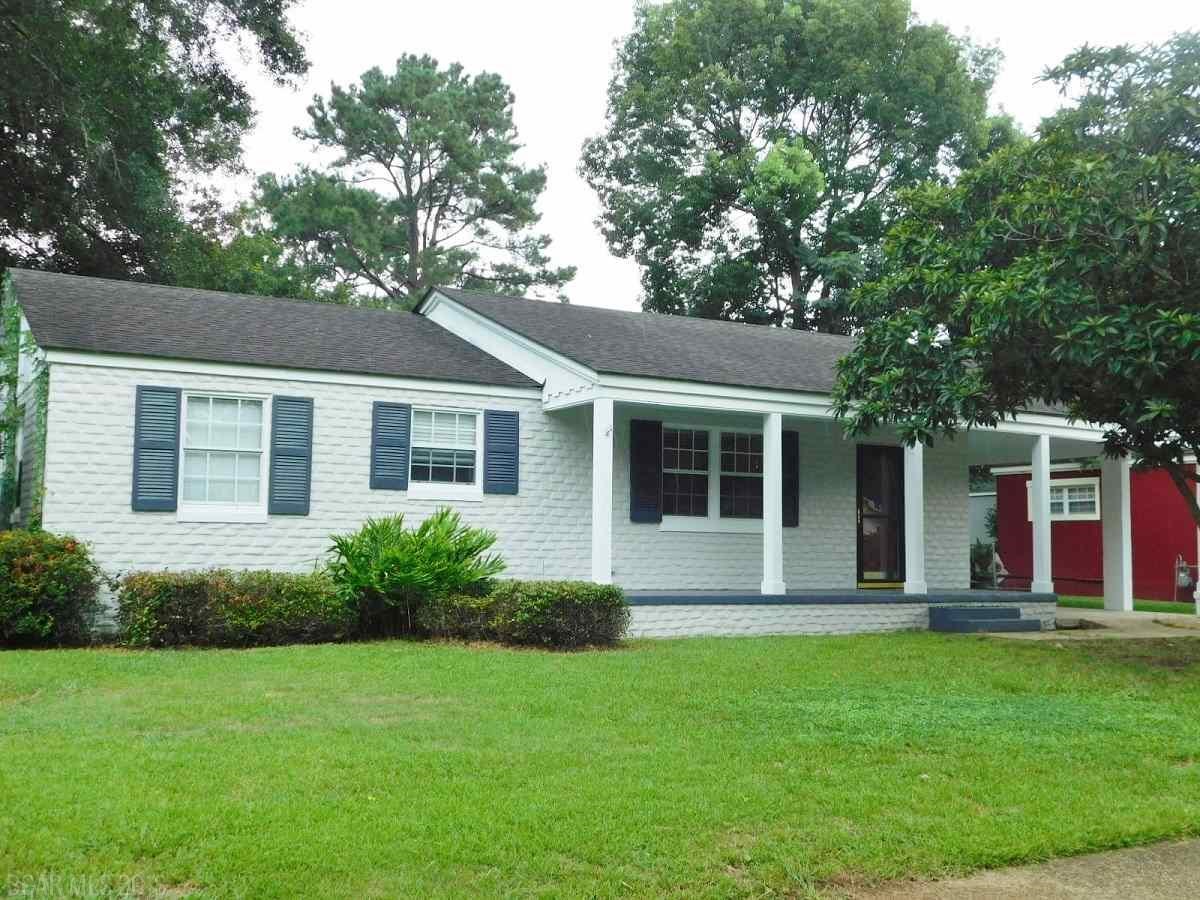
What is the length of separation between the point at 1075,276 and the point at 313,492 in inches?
358

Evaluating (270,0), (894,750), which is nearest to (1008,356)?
(894,750)

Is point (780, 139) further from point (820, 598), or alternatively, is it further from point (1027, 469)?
point (820, 598)

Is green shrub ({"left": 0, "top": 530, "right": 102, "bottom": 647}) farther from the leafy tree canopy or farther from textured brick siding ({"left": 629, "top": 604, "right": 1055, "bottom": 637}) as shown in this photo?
the leafy tree canopy

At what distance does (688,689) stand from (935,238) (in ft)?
21.3

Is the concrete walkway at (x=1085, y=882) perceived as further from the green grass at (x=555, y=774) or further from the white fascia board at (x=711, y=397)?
the white fascia board at (x=711, y=397)

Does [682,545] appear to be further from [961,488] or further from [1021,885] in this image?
[1021,885]

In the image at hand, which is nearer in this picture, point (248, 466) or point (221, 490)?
point (221, 490)

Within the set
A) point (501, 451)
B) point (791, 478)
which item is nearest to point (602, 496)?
point (501, 451)

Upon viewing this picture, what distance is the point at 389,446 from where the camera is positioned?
47.0 ft

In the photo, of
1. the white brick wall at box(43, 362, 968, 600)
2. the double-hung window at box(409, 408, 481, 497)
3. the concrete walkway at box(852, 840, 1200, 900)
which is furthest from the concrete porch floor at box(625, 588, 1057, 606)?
the concrete walkway at box(852, 840, 1200, 900)

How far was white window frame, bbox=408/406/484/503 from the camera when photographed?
14.5 metres

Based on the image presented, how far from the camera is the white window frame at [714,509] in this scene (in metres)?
16.3

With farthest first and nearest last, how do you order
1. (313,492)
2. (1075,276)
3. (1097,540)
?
1. (1097,540)
2. (313,492)
3. (1075,276)

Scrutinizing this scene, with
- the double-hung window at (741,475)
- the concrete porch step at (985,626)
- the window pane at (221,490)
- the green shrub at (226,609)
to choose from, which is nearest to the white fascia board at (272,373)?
the window pane at (221,490)
